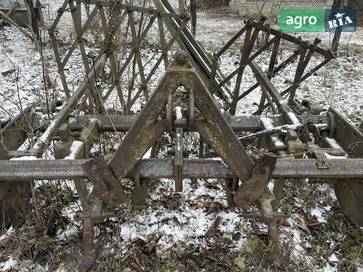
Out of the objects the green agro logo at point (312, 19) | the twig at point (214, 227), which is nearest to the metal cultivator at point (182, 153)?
the twig at point (214, 227)

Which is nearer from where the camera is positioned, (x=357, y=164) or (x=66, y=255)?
(x=357, y=164)

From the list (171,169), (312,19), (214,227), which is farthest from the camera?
(312,19)

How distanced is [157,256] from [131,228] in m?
0.39

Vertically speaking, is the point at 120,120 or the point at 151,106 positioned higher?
the point at 151,106

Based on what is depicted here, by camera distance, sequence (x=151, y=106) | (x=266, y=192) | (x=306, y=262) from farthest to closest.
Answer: (x=306, y=262), (x=266, y=192), (x=151, y=106)

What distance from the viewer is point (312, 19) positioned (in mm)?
7805

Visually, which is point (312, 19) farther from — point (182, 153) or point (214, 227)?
point (182, 153)

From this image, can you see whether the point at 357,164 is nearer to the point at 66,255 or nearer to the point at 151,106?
the point at 151,106

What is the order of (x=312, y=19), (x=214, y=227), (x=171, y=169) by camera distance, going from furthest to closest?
(x=312, y=19) → (x=214, y=227) → (x=171, y=169)

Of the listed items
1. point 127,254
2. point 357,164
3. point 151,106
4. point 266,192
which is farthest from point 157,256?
point 357,164

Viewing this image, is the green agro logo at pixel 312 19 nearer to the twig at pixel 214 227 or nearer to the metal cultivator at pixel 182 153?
the metal cultivator at pixel 182 153

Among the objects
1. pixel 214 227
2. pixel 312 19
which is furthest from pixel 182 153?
pixel 312 19

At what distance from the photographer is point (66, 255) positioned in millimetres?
2535

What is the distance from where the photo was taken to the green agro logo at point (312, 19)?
6543 millimetres
